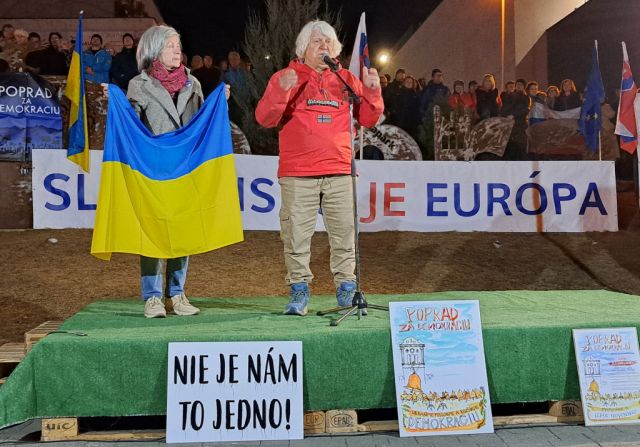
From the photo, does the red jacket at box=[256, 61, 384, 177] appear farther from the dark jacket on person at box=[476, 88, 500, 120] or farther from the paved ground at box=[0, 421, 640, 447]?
the dark jacket on person at box=[476, 88, 500, 120]

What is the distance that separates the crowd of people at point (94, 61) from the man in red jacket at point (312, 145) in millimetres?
6515

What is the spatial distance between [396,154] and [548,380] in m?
7.90

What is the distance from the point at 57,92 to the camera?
933cm

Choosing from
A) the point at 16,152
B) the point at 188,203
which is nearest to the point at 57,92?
the point at 16,152

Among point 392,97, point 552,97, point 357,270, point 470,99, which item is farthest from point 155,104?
point 552,97

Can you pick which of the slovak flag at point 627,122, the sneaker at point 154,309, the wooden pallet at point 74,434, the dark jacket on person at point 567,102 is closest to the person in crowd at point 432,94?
the dark jacket on person at point 567,102

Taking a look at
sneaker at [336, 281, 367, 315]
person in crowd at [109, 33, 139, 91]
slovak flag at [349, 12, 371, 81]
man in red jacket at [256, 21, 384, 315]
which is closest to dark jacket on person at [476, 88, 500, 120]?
slovak flag at [349, 12, 371, 81]

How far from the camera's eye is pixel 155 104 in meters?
4.20

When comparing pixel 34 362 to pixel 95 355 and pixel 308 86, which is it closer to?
pixel 95 355

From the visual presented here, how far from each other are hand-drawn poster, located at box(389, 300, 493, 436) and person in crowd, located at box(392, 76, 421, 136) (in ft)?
27.5

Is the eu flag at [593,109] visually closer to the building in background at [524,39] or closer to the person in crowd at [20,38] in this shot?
the building in background at [524,39]

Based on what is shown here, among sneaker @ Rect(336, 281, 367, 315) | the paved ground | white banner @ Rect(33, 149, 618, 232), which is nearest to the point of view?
the paved ground

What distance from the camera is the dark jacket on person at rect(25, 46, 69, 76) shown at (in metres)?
10.5

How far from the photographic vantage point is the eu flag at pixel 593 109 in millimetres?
11031
